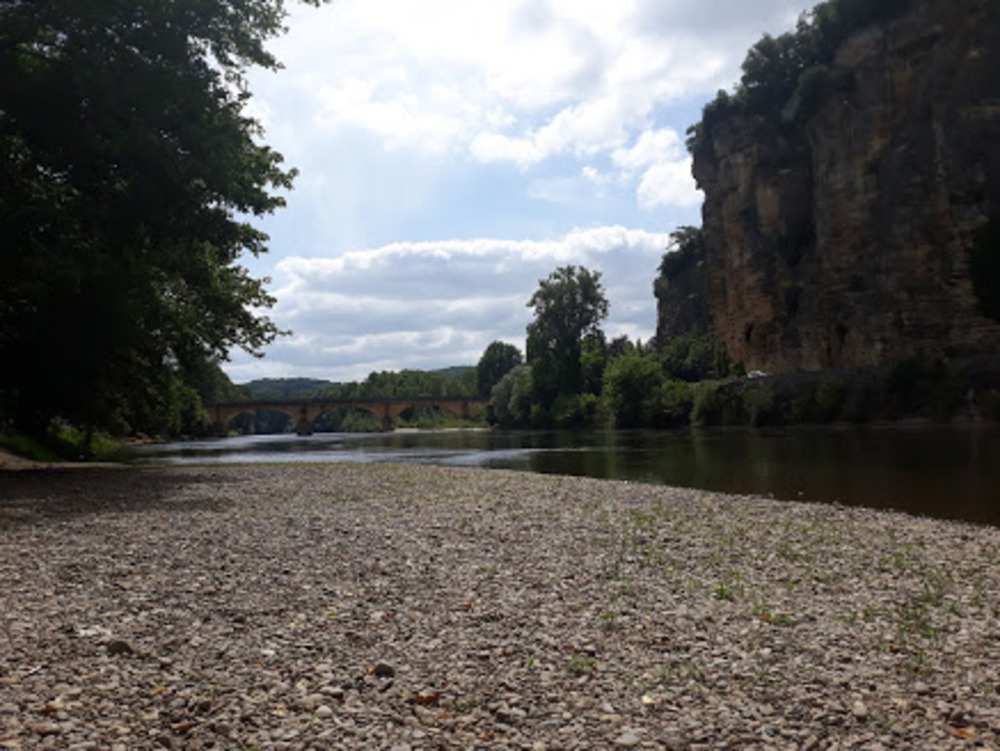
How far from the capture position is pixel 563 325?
98.5 metres

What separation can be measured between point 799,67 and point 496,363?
307 ft

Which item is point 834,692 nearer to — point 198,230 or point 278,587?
point 278,587

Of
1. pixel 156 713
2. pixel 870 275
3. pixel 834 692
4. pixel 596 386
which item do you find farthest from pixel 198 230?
pixel 596 386

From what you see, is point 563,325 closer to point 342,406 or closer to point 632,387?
point 632,387

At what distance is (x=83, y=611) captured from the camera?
6617 mm

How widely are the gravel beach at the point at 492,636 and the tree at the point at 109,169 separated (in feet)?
29.8

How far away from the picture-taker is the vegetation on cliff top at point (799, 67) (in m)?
70.1

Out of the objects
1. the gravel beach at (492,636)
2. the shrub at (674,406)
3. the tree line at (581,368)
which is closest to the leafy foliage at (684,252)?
the tree line at (581,368)

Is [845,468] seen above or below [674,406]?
below

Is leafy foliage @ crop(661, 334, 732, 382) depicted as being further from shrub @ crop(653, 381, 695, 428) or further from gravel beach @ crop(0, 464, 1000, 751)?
gravel beach @ crop(0, 464, 1000, 751)

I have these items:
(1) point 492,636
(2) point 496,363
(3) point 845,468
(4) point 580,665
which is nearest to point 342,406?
(2) point 496,363

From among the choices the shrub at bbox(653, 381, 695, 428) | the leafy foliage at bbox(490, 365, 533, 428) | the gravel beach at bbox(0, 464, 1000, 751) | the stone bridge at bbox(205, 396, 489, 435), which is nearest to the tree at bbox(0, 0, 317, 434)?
the gravel beach at bbox(0, 464, 1000, 751)

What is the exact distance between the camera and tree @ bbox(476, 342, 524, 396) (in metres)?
165

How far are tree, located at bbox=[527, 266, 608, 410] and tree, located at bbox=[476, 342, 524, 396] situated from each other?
6526cm
